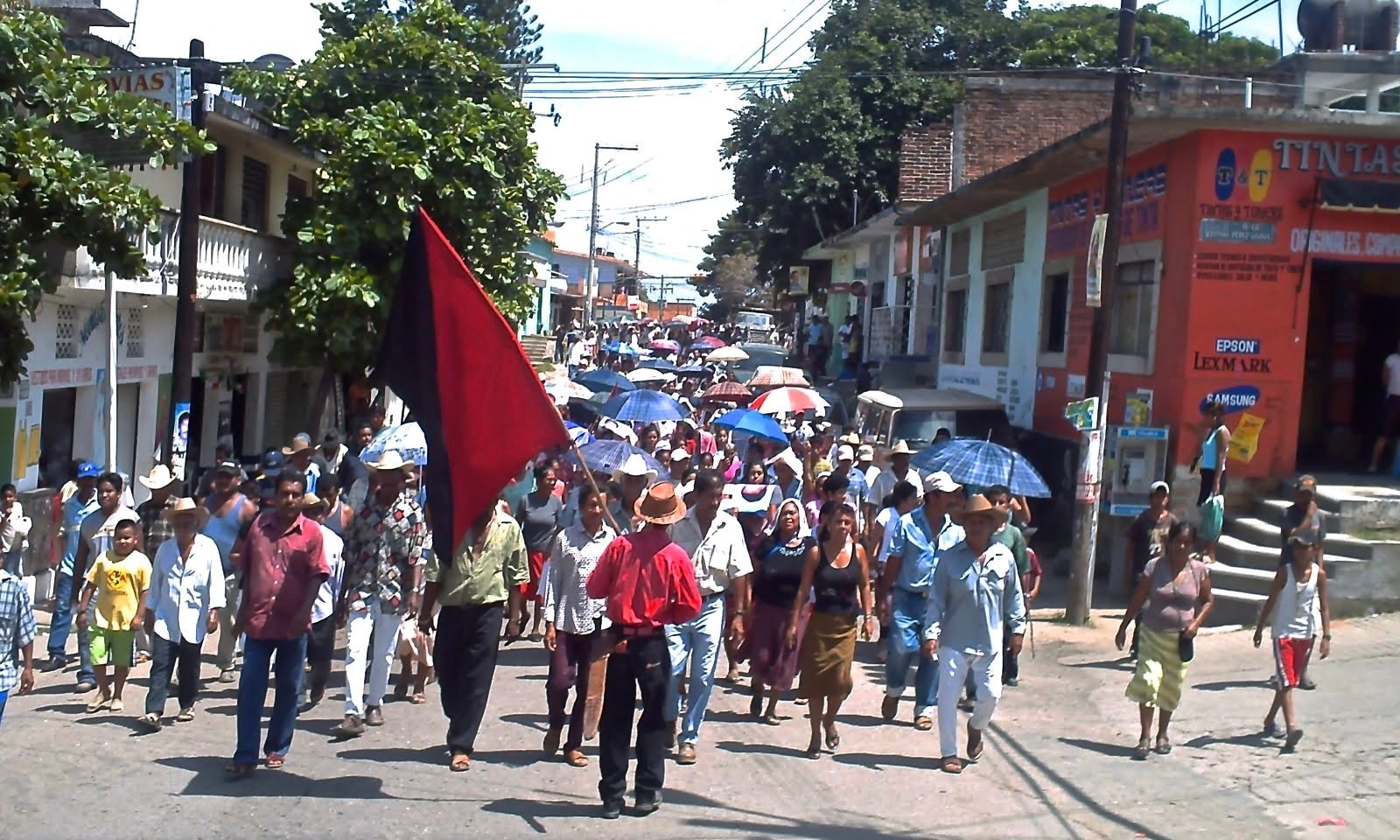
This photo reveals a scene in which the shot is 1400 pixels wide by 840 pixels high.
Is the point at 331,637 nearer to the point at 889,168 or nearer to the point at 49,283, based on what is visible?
the point at 49,283

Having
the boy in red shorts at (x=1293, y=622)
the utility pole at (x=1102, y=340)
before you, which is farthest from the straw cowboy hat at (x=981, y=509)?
the utility pole at (x=1102, y=340)

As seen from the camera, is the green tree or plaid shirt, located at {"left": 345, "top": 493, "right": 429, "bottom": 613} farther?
the green tree

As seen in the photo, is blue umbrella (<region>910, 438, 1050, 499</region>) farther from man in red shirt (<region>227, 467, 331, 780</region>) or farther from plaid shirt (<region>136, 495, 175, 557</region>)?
plaid shirt (<region>136, 495, 175, 557</region>)

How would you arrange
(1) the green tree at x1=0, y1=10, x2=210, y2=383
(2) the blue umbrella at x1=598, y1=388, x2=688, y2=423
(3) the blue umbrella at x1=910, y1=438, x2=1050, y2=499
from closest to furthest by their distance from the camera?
(1) the green tree at x1=0, y1=10, x2=210, y2=383
(3) the blue umbrella at x1=910, y1=438, x2=1050, y2=499
(2) the blue umbrella at x1=598, y1=388, x2=688, y2=423

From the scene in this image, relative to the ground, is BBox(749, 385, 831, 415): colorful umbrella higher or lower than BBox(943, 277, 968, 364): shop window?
lower

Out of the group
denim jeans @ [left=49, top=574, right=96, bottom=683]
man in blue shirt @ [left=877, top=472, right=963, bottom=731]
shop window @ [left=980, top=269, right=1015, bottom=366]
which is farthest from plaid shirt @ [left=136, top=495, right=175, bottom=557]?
shop window @ [left=980, top=269, right=1015, bottom=366]

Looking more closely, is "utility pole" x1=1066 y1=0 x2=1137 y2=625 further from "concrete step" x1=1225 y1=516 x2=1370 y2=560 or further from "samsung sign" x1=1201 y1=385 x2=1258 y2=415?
"concrete step" x1=1225 y1=516 x2=1370 y2=560

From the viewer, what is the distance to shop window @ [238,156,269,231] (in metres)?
20.0

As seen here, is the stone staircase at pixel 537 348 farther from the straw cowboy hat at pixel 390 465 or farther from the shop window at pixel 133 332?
the straw cowboy hat at pixel 390 465

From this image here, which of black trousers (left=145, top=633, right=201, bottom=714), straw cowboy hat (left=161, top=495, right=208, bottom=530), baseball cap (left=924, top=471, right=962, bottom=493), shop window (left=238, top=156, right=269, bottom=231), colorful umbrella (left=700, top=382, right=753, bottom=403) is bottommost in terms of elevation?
black trousers (left=145, top=633, right=201, bottom=714)

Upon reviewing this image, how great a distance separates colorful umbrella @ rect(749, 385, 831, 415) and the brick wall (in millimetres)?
9152

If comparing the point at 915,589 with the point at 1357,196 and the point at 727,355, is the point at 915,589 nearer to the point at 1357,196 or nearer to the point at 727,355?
the point at 1357,196

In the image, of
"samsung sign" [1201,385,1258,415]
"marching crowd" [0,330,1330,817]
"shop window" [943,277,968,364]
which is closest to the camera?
"marching crowd" [0,330,1330,817]

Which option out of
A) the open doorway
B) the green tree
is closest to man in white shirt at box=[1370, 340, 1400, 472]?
the open doorway
